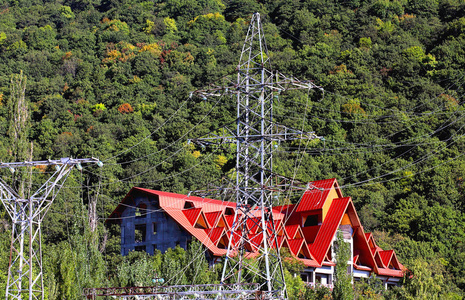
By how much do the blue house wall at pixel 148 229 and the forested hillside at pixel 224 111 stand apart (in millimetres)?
2451

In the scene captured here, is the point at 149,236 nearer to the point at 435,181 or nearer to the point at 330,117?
the point at 435,181

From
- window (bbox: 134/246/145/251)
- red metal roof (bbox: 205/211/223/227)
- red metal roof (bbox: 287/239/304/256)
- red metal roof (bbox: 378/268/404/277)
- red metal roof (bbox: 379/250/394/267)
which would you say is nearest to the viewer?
red metal roof (bbox: 287/239/304/256)

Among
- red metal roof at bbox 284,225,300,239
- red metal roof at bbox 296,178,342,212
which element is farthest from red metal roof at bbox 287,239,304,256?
red metal roof at bbox 296,178,342,212

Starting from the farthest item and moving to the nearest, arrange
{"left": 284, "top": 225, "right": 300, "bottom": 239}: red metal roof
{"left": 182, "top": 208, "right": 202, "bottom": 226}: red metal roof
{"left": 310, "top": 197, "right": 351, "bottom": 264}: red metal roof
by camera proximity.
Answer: {"left": 284, "top": 225, "right": 300, "bottom": 239}: red metal roof → {"left": 310, "top": 197, "right": 351, "bottom": 264}: red metal roof → {"left": 182, "top": 208, "right": 202, "bottom": 226}: red metal roof

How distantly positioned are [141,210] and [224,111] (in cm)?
4152

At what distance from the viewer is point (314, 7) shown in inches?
5851

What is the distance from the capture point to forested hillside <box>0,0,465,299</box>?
6125 cm

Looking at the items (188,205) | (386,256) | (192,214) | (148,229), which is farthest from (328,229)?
(148,229)

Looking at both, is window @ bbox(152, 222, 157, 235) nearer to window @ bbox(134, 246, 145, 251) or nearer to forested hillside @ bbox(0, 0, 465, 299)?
window @ bbox(134, 246, 145, 251)

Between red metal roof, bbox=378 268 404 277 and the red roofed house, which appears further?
red metal roof, bbox=378 268 404 277

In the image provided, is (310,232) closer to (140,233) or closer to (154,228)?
(154,228)

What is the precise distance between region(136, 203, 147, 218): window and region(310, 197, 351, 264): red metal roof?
49.3 ft

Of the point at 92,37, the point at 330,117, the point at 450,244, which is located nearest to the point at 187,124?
the point at 330,117

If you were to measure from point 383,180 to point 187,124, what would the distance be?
1200 inches
